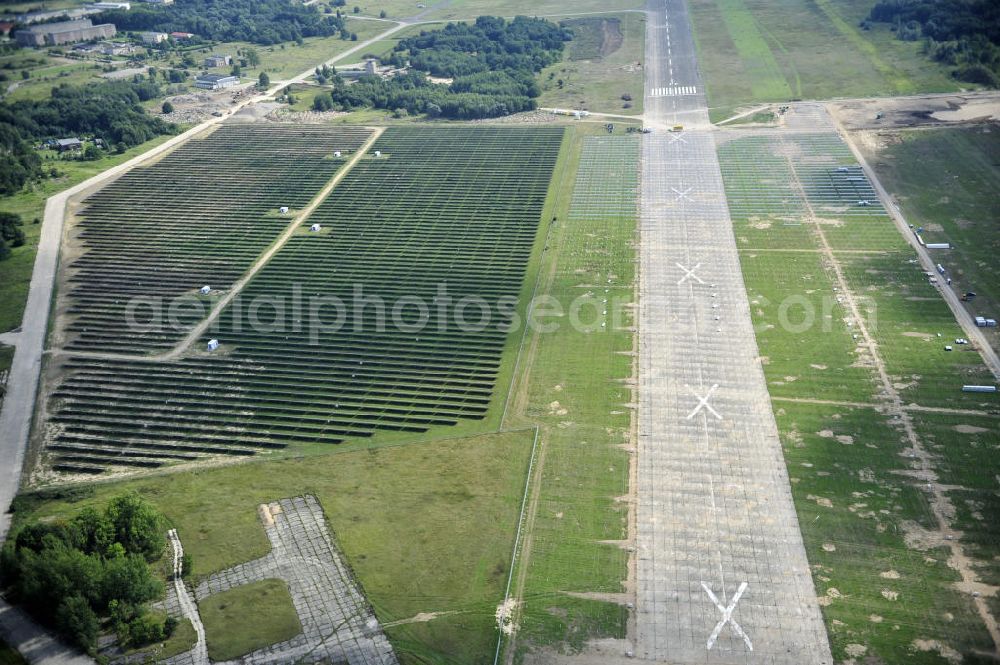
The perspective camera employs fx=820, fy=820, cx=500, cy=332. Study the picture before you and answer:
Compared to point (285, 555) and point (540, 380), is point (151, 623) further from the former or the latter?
point (540, 380)

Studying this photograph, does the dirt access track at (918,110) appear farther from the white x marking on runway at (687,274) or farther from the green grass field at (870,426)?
the white x marking on runway at (687,274)

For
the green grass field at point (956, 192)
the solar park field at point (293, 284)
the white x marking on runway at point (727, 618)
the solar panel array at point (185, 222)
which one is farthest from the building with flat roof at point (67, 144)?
the white x marking on runway at point (727, 618)

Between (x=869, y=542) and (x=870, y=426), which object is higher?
(x=870, y=426)

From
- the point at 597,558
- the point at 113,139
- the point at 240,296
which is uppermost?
the point at 113,139

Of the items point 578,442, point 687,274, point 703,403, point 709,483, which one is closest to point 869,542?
point 709,483

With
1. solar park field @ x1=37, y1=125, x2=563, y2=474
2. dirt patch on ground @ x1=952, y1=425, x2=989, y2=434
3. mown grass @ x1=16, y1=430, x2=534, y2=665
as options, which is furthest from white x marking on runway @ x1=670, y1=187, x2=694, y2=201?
mown grass @ x1=16, y1=430, x2=534, y2=665

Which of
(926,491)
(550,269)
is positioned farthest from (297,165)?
(926,491)

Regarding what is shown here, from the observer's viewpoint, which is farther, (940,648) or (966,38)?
(966,38)

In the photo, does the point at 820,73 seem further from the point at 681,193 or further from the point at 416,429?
the point at 416,429
